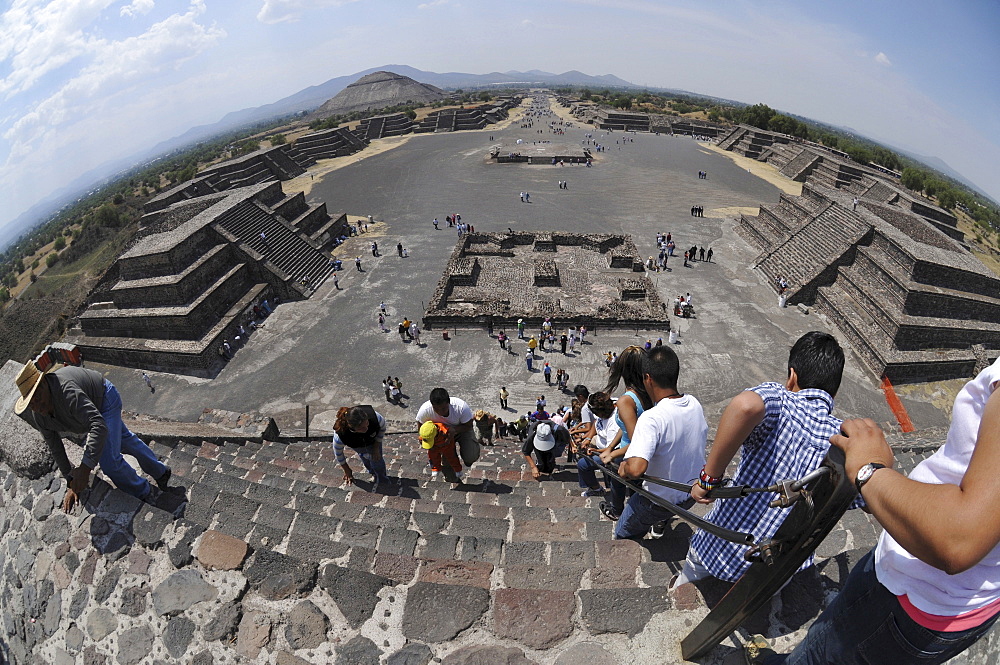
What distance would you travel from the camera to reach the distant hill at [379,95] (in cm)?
11069

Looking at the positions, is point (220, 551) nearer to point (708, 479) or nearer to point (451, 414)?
point (451, 414)

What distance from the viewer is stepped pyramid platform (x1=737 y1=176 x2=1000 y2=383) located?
43.9 feet

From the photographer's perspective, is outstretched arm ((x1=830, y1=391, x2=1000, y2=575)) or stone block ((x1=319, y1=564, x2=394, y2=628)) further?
stone block ((x1=319, y1=564, x2=394, y2=628))

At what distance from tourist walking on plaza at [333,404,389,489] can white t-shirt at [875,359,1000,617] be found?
430 centimetres

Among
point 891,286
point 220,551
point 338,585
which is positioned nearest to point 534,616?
point 338,585

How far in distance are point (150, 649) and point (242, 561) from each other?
0.66 metres

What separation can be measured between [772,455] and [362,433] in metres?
3.88

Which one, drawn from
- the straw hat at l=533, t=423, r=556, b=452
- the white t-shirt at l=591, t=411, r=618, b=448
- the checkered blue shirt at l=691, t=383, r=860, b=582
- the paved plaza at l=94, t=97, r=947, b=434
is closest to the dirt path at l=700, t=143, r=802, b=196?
the paved plaza at l=94, t=97, r=947, b=434

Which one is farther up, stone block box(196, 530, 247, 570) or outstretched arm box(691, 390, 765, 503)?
outstretched arm box(691, 390, 765, 503)

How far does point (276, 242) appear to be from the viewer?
19906 mm

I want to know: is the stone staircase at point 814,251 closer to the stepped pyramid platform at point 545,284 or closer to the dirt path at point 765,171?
the stepped pyramid platform at point 545,284

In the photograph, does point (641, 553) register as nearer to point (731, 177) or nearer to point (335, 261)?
point (335, 261)

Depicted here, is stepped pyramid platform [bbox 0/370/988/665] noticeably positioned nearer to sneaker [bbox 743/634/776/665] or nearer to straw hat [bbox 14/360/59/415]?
sneaker [bbox 743/634/776/665]

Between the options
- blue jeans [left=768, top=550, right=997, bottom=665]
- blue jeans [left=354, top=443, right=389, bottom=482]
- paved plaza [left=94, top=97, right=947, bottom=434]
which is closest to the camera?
blue jeans [left=768, top=550, right=997, bottom=665]
